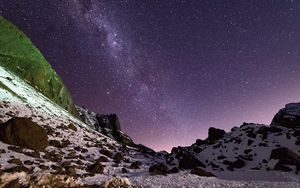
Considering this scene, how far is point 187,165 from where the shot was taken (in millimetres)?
37406

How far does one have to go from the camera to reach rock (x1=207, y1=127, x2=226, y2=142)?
52.4 metres

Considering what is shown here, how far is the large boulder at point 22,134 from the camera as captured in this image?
28142mm

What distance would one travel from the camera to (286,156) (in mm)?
35469

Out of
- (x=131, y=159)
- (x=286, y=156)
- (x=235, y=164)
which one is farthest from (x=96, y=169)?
(x=286, y=156)

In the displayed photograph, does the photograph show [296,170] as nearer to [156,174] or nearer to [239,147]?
[239,147]

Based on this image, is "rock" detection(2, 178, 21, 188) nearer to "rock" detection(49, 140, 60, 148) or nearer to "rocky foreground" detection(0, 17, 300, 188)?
"rocky foreground" detection(0, 17, 300, 188)

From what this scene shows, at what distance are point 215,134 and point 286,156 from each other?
1833 centimetres

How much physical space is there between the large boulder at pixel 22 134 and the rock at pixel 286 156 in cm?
2723

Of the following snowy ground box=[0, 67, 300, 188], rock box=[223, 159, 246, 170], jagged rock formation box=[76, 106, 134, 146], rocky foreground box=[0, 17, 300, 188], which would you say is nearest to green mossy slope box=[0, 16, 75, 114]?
rocky foreground box=[0, 17, 300, 188]

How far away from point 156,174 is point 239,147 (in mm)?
19968

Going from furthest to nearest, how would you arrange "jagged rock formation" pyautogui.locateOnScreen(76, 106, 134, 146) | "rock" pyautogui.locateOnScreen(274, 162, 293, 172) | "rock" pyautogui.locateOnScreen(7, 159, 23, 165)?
1. "jagged rock formation" pyautogui.locateOnScreen(76, 106, 134, 146)
2. "rock" pyautogui.locateOnScreen(274, 162, 293, 172)
3. "rock" pyautogui.locateOnScreen(7, 159, 23, 165)

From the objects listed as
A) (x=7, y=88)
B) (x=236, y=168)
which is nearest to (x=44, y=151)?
(x=236, y=168)

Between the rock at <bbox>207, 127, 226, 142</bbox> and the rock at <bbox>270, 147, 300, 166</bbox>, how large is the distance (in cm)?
1523

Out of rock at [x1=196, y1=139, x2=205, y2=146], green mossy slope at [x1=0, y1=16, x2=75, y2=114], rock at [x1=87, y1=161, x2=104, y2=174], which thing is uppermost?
green mossy slope at [x1=0, y1=16, x2=75, y2=114]
